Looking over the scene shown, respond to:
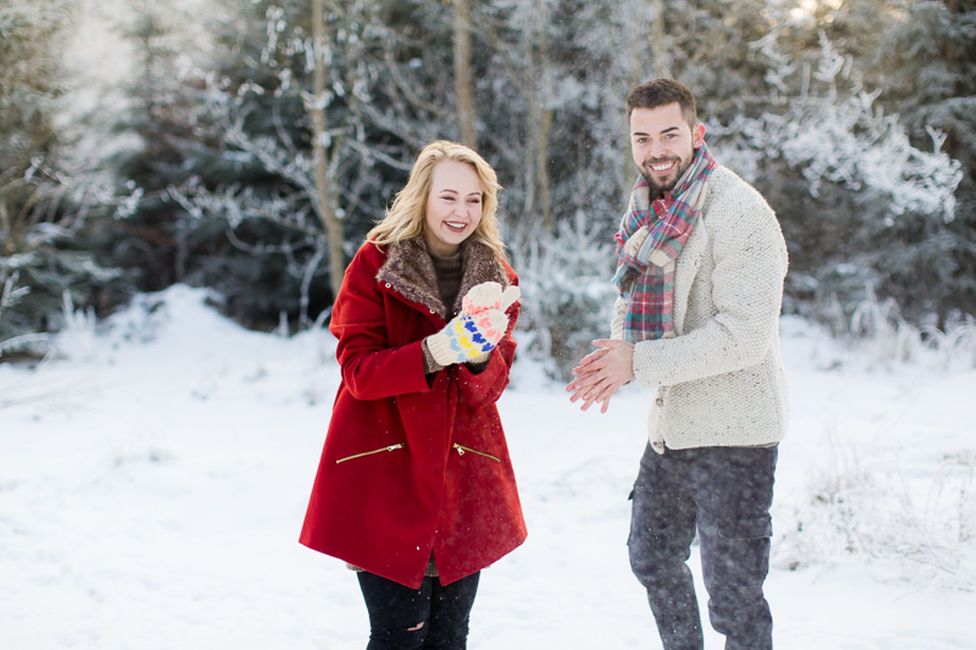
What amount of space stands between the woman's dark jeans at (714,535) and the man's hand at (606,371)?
30 cm

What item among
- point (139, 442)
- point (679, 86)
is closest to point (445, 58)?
point (139, 442)

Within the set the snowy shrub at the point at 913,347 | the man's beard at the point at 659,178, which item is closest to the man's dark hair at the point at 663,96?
the man's beard at the point at 659,178

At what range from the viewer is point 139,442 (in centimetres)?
603

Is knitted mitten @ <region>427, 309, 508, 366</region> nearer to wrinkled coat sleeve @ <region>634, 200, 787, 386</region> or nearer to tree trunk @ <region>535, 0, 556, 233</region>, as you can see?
wrinkled coat sleeve @ <region>634, 200, 787, 386</region>

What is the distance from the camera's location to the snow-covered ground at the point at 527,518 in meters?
3.18

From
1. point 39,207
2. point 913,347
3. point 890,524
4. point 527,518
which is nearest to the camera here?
point 890,524

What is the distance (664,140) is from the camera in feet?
7.09

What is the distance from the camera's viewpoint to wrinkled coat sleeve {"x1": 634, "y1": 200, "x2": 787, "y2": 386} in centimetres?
202

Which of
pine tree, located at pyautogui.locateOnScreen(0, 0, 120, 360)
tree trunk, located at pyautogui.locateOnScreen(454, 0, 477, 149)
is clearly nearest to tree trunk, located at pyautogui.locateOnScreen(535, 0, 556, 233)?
tree trunk, located at pyautogui.locateOnScreen(454, 0, 477, 149)

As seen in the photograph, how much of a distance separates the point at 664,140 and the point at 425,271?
0.74 metres

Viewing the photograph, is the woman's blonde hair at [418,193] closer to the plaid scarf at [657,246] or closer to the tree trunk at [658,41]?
the plaid scarf at [657,246]

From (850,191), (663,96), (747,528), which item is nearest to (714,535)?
(747,528)

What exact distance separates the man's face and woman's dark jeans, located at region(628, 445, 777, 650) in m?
0.77

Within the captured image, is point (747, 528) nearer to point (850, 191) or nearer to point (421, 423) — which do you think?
point (421, 423)
